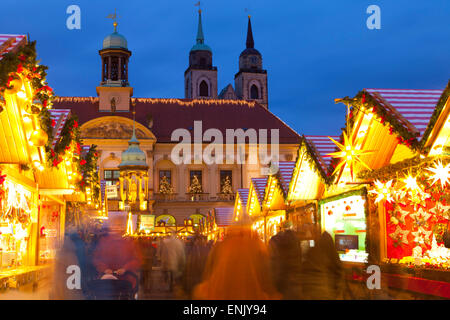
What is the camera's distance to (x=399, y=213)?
1051cm

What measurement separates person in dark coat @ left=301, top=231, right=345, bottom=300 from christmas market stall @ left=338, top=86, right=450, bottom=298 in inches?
67.1

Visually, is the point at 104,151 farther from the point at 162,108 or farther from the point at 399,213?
the point at 399,213

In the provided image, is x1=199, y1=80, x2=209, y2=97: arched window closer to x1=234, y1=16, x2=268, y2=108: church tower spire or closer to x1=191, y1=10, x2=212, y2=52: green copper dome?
x1=234, y1=16, x2=268, y2=108: church tower spire

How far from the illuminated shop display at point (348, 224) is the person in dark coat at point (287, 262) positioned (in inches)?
148

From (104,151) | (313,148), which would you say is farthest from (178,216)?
(313,148)

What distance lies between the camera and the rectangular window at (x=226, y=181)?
178 feet

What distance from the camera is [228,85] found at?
8381cm

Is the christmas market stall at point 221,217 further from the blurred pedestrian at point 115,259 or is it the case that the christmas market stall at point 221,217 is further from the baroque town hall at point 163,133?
the blurred pedestrian at point 115,259

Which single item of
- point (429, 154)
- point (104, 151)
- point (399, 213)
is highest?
point (104, 151)

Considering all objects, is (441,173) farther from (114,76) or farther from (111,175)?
(114,76)

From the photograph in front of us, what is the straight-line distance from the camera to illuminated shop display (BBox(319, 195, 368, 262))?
1197cm

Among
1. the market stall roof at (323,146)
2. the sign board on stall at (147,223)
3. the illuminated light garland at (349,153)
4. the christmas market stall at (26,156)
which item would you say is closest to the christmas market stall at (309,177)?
the market stall roof at (323,146)

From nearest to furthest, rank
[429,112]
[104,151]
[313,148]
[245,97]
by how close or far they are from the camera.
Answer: [429,112] < [313,148] < [104,151] < [245,97]
